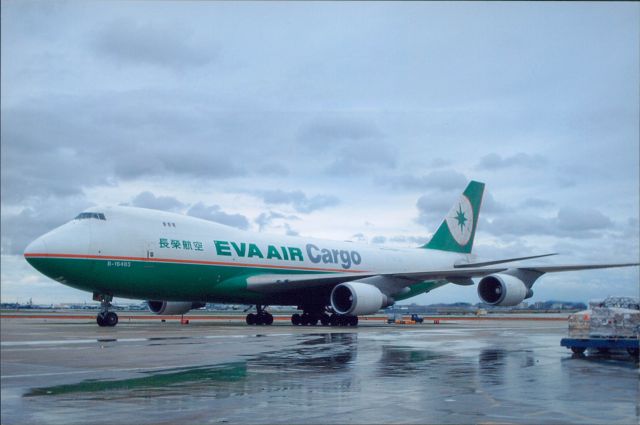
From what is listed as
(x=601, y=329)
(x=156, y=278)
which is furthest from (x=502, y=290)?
(x=601, y=329)

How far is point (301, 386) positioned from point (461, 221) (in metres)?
39.8

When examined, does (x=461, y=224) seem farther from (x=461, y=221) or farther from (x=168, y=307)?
(x=168, y=307)

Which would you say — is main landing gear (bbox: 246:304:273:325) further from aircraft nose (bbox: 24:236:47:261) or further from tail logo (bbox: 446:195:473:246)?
tail logo (bbox: 446:195:473:246)

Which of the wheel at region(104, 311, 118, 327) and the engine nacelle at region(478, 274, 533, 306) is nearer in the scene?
the wheel at region(104, 311, 118, 327)

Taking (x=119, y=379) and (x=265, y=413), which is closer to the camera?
(x=265, y=413)

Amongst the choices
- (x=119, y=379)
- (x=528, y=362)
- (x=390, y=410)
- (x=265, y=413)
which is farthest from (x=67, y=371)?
(x=528, y=362)

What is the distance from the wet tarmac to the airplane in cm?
1243

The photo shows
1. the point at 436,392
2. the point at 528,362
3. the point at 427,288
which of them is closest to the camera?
the point at 436,392

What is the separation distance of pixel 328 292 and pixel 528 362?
2263 cm

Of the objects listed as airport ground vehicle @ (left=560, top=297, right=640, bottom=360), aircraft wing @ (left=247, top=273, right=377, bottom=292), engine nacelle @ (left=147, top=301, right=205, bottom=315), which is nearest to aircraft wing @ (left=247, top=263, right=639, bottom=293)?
aircraft wing @ (left=247, top=273, right=377, bottom=292)

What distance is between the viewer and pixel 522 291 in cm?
3475

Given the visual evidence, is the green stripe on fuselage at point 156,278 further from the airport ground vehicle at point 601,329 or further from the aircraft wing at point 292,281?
the airport ground vehicle at point 601,329

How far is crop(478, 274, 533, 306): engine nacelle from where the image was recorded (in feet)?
111

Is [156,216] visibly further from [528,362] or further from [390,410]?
[390,410]
